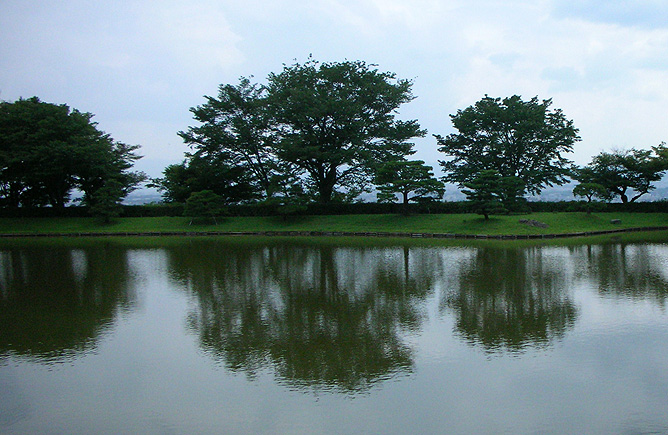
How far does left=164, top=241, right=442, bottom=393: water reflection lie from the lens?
731 cm

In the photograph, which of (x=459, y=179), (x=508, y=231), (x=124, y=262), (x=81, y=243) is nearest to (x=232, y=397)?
(x=124, y=262)

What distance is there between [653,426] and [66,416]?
6.25m

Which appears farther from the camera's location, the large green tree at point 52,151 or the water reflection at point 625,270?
the large green tree at point 52,151

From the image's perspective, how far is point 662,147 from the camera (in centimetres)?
3284

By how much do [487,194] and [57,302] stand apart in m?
23.2

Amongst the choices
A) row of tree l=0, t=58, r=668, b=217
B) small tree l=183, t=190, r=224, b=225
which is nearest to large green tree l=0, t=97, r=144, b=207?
row of tree l=0, t=58, r=668, b=217

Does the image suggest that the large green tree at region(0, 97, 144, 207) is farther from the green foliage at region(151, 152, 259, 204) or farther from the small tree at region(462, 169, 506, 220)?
the small tree at region(462, 169, 506, 220)

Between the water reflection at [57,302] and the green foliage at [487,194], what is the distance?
18.7 m

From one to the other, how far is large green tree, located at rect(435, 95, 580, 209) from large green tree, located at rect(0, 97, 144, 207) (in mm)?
24697

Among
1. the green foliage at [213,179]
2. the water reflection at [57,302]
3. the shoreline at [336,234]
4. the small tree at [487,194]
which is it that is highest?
the green foliage at [213,179]

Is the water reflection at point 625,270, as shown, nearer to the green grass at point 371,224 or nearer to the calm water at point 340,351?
the calm water at point 340,351

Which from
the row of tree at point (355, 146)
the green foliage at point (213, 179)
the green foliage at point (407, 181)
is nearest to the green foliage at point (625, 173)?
the row of tree at point (355, 146)

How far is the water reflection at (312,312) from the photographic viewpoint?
24.0ft

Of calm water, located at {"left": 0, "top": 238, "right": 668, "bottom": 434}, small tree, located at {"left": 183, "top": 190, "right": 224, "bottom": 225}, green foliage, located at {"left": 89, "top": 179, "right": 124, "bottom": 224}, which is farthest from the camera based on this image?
green foliage, located at {"left": 89, "top": 179, "right": 124, "bottom": 224}
